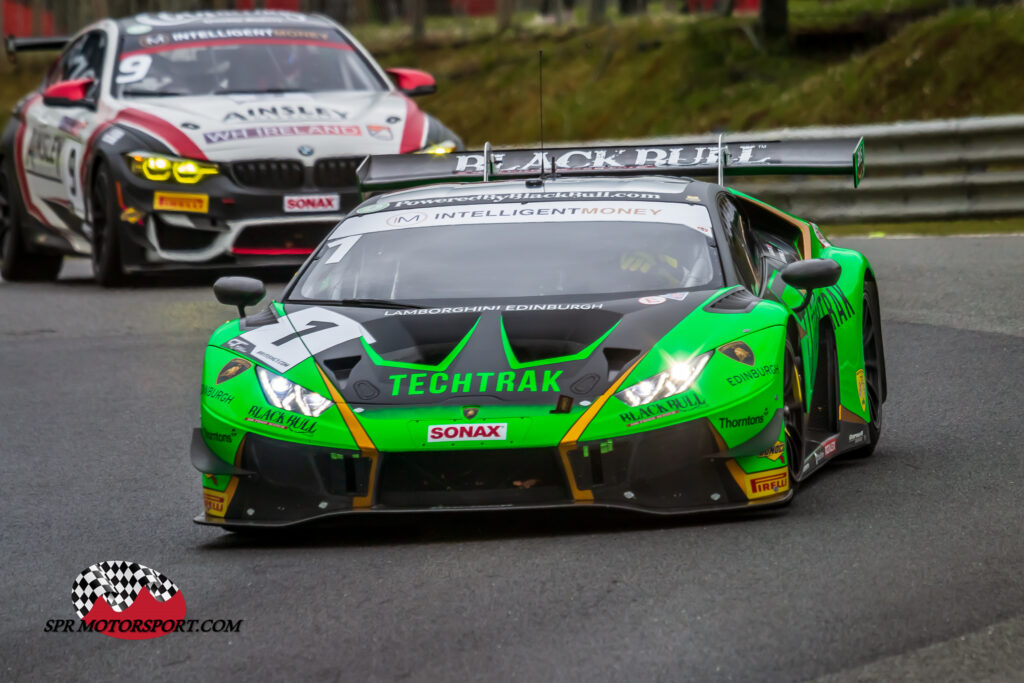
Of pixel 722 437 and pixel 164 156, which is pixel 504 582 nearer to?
pixel 722 437

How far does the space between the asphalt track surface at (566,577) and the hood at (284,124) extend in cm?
451

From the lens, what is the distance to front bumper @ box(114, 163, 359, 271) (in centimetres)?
1263

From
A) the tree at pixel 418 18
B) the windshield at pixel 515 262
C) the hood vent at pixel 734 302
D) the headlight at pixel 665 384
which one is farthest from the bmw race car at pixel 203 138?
the tree at pixel 418 18

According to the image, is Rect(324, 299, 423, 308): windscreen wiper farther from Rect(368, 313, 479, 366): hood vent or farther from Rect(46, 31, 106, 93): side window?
Rect(46, 31, 106, 93): side window

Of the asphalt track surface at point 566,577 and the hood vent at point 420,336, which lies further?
the hood vent at point 420,336

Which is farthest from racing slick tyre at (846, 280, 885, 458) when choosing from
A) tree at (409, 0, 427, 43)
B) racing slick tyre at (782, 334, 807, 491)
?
tree at (409, 0, 427, 43)

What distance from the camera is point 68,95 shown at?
44.0 ft

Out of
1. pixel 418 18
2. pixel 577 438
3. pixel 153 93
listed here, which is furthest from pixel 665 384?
pixel 418 18

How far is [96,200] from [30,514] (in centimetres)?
686

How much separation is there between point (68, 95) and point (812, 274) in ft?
26.5

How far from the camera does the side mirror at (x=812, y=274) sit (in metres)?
6.48

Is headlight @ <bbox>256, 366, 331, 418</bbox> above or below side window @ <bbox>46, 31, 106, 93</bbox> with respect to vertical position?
above

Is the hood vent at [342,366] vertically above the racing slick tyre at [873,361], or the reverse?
the hood vent at [342,366]

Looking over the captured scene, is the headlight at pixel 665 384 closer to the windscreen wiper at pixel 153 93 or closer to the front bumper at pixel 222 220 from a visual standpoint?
the front bumper at pixel 222 220
